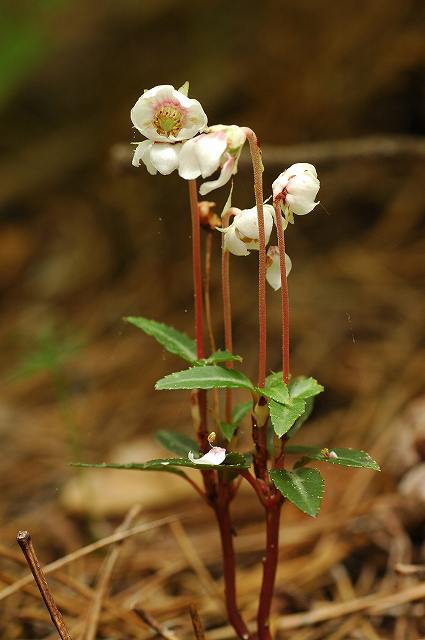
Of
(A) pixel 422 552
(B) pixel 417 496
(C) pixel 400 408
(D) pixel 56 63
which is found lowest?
(A) pixel 422 552

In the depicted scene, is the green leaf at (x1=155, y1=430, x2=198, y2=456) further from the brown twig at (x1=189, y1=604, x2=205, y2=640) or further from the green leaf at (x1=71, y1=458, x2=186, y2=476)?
the brown twig at (x1=189, y1=604, x2=205, y2=640)

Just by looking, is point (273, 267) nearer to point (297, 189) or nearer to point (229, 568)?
point (297, 189)

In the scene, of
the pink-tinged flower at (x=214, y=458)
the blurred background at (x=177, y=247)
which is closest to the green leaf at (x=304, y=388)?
the pink-tinged flower at (x=214, y=458)

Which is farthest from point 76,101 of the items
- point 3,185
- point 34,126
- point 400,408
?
point 400,408

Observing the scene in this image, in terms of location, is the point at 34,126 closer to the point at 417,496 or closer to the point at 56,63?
the point at 56,63

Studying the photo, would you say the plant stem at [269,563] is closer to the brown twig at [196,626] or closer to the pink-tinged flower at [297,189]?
the brown twig at [196,626]

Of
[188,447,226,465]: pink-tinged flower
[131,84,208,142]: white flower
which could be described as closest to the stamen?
[131,84,208,142]: white flower
